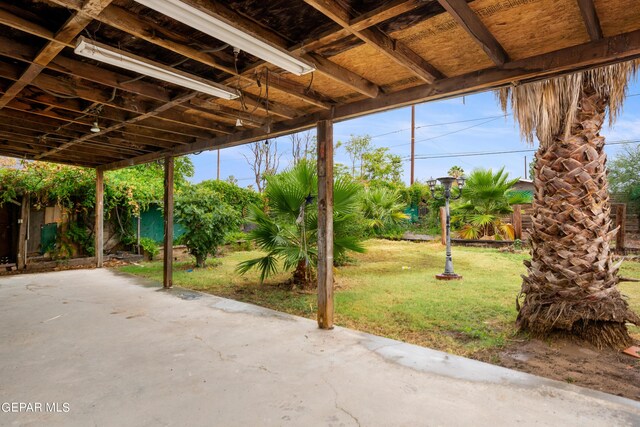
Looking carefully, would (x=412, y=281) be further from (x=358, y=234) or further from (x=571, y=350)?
(x=571, y=350)

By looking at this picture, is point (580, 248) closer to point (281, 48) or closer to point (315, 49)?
point (315, 49)

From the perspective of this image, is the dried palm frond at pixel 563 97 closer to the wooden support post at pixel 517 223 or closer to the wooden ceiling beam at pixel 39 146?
the wooden ceiling beam at pixel 39 146

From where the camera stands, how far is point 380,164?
58.7ft

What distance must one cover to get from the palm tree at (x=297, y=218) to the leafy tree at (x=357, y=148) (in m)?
13.5

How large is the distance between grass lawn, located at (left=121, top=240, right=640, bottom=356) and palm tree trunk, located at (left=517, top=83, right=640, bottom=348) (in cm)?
48

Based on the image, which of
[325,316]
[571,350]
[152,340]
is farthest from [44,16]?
[571,350]

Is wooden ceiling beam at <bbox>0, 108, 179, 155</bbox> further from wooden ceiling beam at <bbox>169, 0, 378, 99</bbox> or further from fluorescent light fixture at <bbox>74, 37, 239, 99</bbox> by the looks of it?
wooden ceiling beam at <bbox>169, 0, 378, 99</bbox>

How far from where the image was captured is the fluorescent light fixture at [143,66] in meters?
2.15

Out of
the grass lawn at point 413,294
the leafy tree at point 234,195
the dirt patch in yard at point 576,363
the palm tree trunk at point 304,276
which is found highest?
the leafy tree at point 234,195

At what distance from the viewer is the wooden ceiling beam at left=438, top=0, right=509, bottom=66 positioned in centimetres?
181

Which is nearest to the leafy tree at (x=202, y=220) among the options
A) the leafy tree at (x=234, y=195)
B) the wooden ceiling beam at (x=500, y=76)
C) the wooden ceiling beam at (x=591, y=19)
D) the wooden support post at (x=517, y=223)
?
the leafy tree at (x=234, y=195)

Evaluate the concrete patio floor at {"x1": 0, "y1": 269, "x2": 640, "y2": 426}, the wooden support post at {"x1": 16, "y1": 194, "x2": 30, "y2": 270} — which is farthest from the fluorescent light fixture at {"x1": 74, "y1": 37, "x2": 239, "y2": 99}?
the wooden support post at {"x1": 16, "y1": 194, "x2": 30, "y2": 270}

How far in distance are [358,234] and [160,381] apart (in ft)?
12.2

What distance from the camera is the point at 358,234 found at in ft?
18.3
